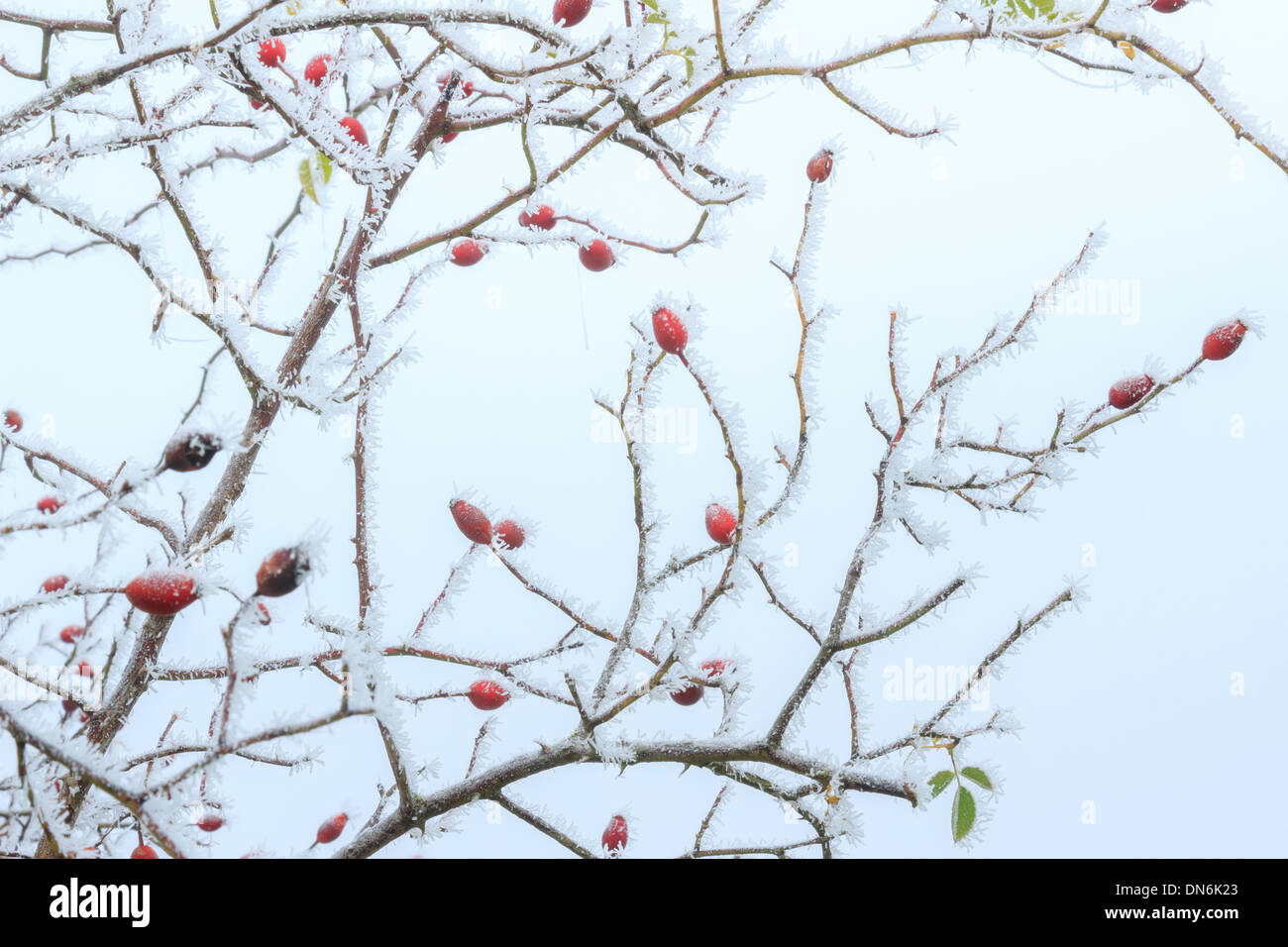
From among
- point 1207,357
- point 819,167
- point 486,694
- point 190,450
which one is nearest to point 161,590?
point 190,450

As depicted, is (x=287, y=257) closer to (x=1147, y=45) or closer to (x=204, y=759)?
(x=204, y=759)

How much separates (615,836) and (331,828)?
10.4 inches

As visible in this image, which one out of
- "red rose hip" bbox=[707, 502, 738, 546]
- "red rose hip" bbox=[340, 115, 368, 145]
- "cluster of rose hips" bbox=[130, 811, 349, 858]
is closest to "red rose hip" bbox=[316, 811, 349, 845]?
"cluster of rose hips" bbox=[130, 811, 349, 858]

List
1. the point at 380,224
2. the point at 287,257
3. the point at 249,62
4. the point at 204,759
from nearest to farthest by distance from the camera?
the point at 204,759 < the point at 249,62 < the point at 380,224 < the point at 287,257

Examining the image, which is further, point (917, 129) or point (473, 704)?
point (473, 704)

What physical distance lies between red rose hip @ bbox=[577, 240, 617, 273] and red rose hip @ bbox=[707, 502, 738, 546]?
0.21 meters

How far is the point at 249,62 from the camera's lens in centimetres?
39

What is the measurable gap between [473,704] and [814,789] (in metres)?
0.27

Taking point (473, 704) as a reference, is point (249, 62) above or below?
above

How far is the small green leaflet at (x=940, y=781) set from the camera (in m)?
0.44

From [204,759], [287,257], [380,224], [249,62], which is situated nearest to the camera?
[204,759]

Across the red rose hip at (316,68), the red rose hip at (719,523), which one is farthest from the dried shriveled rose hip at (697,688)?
the red rose hip at (316,68)

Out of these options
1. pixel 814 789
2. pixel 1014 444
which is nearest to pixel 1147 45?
pixel 1014 444
